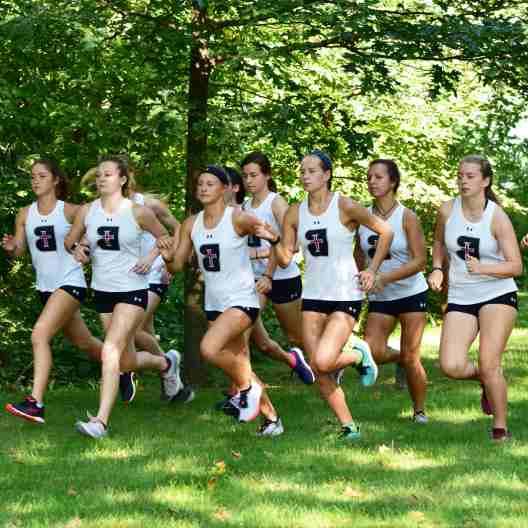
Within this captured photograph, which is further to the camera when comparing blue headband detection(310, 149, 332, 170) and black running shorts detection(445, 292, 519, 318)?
blue headband detection(310, 149, 332, 170)

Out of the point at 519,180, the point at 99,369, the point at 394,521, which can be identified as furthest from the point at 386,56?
the point at 519,180

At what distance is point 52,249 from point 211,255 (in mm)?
1572

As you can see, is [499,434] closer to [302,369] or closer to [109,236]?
[302,369]

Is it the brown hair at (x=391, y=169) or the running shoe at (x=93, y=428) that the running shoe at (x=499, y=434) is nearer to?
the brown hair at (x=391, y=169)

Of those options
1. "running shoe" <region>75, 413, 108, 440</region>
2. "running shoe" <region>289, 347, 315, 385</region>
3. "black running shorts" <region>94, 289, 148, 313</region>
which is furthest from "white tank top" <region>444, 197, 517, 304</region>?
"running shoe" <region>75, 413, 108, 440</region>

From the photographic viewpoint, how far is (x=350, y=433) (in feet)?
28.9

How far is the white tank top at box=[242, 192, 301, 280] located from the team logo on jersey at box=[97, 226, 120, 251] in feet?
5.02

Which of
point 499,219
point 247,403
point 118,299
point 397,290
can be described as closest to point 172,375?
point 118,299

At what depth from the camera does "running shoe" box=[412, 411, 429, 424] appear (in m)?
9.74

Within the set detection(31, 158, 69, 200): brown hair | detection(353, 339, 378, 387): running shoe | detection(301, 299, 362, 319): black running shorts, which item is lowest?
detection(353, 339, 378, 387): running shoe

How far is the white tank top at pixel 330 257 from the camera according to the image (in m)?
8.85

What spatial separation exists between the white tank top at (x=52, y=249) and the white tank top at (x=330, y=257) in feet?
6.64

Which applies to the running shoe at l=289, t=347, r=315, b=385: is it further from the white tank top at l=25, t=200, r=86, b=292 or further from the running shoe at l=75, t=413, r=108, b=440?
the running shoe at l=75, t=413, r=108, b=440

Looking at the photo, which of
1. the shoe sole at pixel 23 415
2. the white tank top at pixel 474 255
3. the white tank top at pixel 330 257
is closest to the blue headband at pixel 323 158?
the white tank top at pixel 330 257
